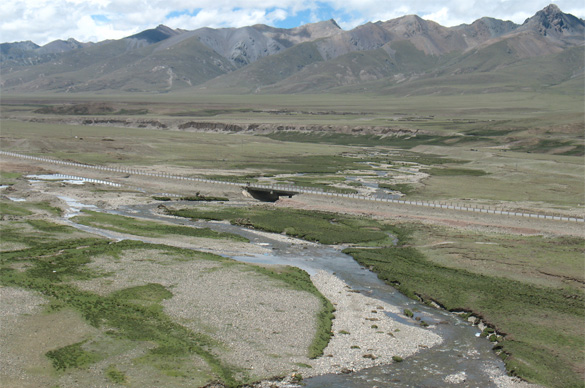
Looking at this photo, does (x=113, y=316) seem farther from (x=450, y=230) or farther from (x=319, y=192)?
(x=319, y=192)

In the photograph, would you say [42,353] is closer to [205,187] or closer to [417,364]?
[417,364]

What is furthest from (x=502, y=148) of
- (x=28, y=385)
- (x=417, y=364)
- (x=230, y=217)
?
(x=28, y=385)

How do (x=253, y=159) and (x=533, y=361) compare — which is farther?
(x=253, y=159)

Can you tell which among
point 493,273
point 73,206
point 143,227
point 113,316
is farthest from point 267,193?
point 113,316

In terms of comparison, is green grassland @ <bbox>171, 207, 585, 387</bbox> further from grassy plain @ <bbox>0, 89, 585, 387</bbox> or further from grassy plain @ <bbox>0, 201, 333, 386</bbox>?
grassy plain @ <bbox>0, 201, 333, 386</bbox>

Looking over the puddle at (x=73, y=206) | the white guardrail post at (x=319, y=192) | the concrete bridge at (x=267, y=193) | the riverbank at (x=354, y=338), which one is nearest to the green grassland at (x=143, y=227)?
the puddle at (x=73, y=206)

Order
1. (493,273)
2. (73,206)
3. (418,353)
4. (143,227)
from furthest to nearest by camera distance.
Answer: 1. (73,206)
2. (143,227)
3. (493,273)
4. (418,353)

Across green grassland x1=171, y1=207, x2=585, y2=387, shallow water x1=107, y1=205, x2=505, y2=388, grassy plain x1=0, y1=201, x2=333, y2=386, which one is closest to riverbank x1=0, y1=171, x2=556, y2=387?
shallow water x1=107, y1=205, x2=505, y2=388
